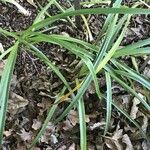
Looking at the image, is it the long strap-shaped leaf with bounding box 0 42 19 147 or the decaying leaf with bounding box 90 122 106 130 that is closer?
the long strap-shaped leaf with bounding box 0 42 19 147

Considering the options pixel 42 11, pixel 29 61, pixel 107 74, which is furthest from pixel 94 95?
pixel 42 11

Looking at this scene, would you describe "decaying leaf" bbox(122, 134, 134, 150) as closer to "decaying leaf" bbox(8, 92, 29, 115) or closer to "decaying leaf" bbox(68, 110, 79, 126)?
"decaying leaf" bbox(68, 110, 79, 126)

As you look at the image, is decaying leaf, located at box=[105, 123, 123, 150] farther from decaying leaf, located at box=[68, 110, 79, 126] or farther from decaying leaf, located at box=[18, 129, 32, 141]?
decaying leaf, located at box=[18, 129, 32, 141]

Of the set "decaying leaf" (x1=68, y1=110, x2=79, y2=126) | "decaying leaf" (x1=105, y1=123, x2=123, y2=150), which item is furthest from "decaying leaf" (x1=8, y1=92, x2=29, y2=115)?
"decaying leaf" (x1=105, y1=123, x2=123, y2=150)

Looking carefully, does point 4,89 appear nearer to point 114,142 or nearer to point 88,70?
point 88,70

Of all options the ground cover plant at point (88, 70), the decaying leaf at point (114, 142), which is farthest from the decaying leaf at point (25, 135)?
the decaying leaf at point (114, 142)

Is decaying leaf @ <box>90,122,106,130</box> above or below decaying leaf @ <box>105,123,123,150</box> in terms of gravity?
above

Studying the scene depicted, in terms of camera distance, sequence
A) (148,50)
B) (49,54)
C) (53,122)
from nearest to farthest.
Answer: (148,50) < (53,122) < (49,54)

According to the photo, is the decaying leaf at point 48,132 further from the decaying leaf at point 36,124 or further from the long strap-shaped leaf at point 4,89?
the long strap-shaped leaf at point 4,89

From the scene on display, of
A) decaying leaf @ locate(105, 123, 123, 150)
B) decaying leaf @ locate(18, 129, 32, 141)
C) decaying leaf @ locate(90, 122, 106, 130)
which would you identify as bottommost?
decaying leaf @ locate(18, 129, 32, 141)

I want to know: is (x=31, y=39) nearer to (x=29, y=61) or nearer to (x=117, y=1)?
Answer: (x=29, y=61)

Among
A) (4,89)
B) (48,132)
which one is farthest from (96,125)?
(4,89)
